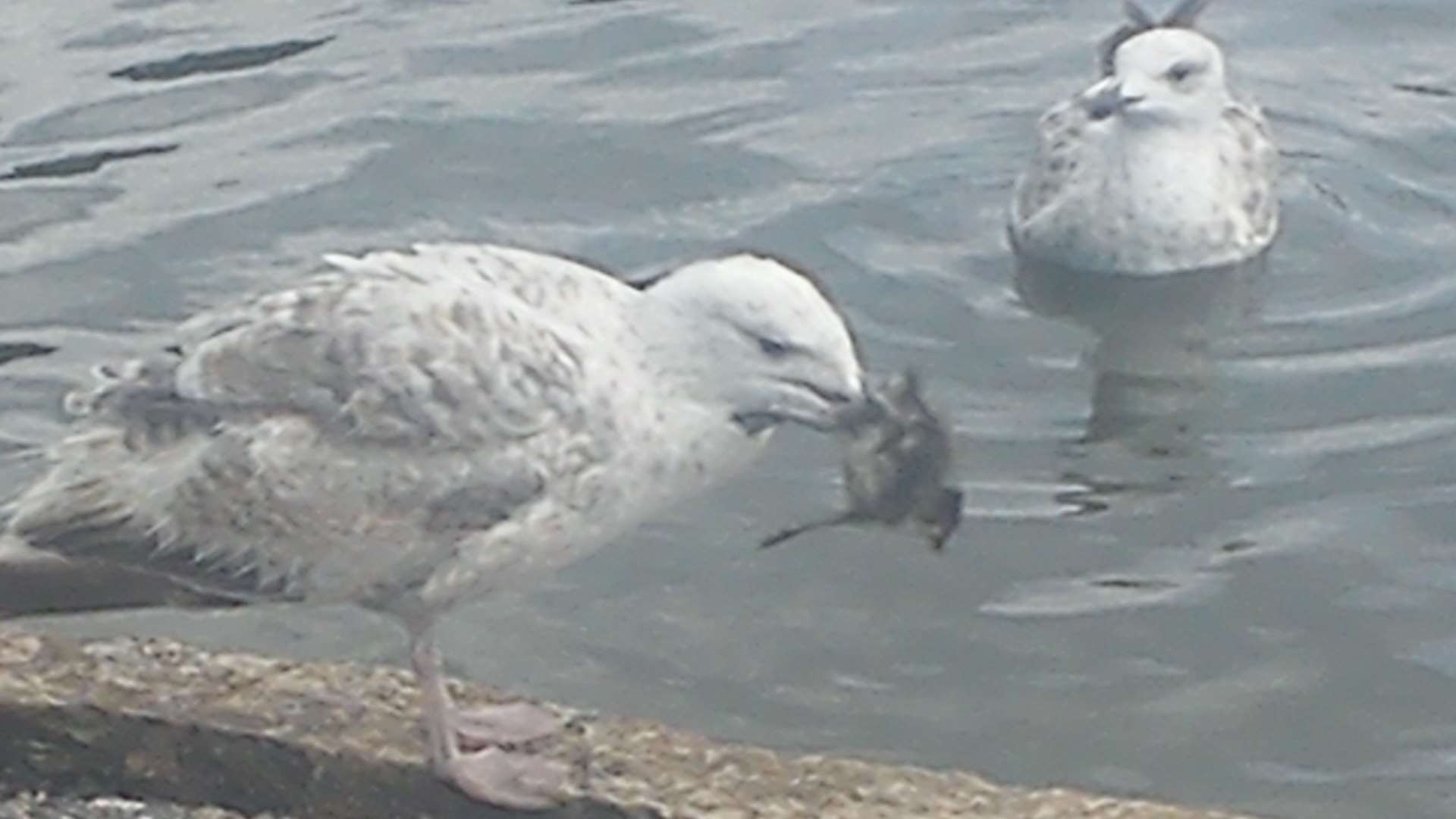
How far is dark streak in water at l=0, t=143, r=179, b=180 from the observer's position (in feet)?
32.6

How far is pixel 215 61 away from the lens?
10.8 metres

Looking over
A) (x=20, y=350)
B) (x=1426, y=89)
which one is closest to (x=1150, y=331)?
(x=1426, y=89)

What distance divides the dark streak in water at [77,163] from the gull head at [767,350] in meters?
5.07

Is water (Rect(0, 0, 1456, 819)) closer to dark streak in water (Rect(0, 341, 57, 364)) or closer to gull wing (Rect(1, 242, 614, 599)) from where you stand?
dark streak in water (Rect(0, 341, 57, 364))


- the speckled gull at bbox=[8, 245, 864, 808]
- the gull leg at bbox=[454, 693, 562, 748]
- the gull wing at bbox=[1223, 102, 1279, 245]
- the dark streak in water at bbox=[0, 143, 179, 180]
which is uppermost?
the speckled gull at bbox=[8, 245, 864, 808]

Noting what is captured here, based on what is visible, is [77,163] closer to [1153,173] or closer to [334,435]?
[1153,173]

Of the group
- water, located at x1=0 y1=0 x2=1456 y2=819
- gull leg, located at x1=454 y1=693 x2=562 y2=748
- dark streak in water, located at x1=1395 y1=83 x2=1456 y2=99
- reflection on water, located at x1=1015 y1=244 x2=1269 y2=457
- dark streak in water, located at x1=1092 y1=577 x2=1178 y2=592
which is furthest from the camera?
dark streak in water, located at x1=1395 y1=83 x2=1456 y2=99

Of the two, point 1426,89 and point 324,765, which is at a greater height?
point 324,765

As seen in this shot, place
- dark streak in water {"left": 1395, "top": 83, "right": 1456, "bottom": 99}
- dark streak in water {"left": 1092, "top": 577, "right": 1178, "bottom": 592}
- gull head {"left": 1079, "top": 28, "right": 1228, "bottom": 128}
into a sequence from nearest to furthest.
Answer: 1. dark streak in water {"left": 1092, "top": 577, "right": 1178, "bottom": 592}
2. gull head {"left": 1079, "top": 28, "right": 1228, "bottom": 128}
3. dark streak in water {"left": 1395, "top": 83, "right": 1456, "bottom": 99}

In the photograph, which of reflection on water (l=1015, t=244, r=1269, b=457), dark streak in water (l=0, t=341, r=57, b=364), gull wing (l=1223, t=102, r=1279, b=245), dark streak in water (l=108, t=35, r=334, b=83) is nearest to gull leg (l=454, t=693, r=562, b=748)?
reflection on water (l=1015, t=244, r=1269, b=457)

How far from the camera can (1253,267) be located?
959 centimetres

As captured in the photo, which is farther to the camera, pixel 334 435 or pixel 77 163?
pixel 77 163

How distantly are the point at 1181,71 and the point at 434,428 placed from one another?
17.3 ft

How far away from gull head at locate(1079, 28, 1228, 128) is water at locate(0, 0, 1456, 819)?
39 cm
